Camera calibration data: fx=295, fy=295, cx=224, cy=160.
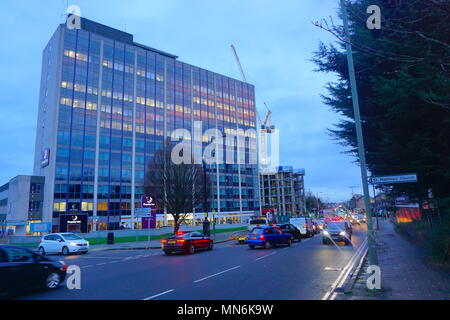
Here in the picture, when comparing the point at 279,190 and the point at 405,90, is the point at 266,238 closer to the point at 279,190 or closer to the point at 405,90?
the point at 405,90

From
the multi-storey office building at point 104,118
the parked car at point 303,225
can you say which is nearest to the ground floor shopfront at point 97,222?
the multi-storey office building at point 104,118

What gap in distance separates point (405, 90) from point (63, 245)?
2383 cm

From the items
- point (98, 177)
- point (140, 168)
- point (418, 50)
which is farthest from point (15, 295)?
point (140, 168)

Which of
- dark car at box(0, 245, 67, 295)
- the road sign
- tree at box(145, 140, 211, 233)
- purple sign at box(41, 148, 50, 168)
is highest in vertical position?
purple sign at box(41, 148, 50, 168)

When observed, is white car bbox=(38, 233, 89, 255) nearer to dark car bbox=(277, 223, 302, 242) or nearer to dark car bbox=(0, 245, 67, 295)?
dark car bbox=(0, 245, 67, 295)

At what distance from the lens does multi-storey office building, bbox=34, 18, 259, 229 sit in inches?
2453

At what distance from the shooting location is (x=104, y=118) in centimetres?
6881

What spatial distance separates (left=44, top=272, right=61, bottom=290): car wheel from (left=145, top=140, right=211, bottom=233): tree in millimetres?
26533

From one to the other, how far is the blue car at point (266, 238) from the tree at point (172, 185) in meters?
15.6

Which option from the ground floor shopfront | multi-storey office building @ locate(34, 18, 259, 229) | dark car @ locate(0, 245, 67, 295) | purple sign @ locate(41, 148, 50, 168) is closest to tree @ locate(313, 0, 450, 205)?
dark car @ locate(0, 245, 67, 295)

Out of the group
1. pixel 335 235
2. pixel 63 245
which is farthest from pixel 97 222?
pixel 335 235

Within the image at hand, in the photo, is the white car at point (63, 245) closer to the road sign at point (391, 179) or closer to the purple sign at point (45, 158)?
the road sign at point (391, 179)

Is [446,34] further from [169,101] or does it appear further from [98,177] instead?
[169,101]

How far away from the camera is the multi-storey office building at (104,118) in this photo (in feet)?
204
